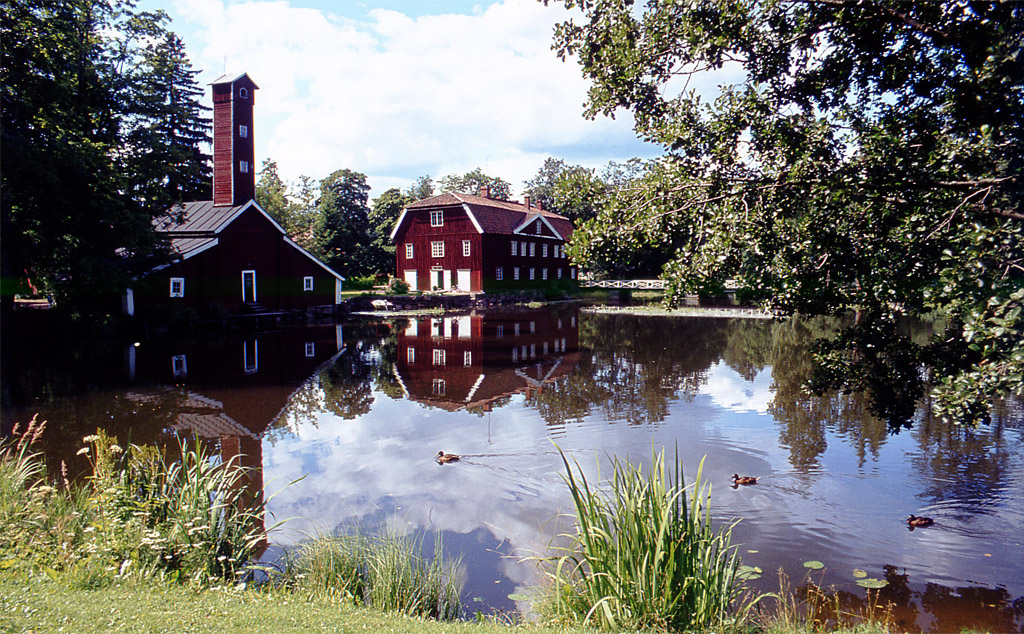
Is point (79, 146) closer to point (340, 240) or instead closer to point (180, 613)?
point (180, 613)

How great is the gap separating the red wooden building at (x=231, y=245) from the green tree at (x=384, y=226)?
72.3ft

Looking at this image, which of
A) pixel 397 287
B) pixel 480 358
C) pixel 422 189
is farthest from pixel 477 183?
pixel 480 358

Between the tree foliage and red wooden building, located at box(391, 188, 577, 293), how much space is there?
25.5 m

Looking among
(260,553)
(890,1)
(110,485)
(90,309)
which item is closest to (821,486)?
(890,1)

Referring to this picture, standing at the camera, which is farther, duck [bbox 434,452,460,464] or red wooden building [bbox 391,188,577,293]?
red wooden building [bbox 391,188,577,293]

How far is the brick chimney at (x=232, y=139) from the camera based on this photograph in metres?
33.2

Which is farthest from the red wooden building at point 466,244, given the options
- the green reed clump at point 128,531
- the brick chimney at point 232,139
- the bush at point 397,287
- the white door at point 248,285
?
the green reed clump at point 128,531

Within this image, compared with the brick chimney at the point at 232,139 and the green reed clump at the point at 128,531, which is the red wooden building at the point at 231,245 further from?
the green reed clump at the point at 128,531

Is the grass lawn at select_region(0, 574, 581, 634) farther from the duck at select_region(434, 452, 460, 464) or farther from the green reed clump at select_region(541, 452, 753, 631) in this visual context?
the duck at select_region(434, 452, 460, 464)

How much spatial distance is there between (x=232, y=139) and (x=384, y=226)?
2764 cm

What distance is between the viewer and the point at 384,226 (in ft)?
200

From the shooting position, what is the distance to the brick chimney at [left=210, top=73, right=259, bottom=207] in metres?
33.2

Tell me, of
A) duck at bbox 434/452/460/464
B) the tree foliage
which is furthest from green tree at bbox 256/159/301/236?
duck at bbox 434/452/460/464

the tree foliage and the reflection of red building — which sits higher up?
the tree foliage
